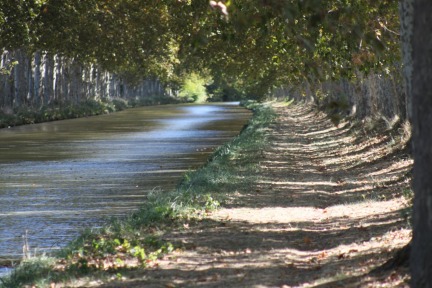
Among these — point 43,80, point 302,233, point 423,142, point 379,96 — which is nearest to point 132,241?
point 302,233

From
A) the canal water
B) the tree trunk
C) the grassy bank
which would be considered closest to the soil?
the grassy bank

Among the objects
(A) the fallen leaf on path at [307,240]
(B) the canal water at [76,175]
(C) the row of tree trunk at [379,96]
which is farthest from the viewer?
(C) the row of tree trunk at [379,96]

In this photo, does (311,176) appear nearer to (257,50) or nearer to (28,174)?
(28,174)

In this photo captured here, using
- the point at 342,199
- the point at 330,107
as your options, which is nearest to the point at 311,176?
the point at 342,199

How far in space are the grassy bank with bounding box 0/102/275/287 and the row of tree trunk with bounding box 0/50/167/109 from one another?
23009 mm

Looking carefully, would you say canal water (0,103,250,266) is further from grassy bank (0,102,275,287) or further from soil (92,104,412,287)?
soil (92,104,412,287)

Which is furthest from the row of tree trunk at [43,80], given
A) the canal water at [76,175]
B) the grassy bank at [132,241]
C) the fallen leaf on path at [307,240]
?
the fallen leaf on path at [307,240]

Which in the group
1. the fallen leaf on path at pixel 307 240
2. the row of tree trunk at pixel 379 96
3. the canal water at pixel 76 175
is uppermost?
the row of tree trunk at pixel 379 96

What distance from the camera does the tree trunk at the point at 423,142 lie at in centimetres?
695

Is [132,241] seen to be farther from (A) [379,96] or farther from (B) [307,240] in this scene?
(A) [379,96]

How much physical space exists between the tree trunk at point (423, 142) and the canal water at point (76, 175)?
7113mm

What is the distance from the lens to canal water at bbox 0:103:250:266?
52.2 ft

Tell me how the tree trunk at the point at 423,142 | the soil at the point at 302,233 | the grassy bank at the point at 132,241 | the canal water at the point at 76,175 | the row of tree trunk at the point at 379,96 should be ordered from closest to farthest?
the tree trunk at the point at 423,142 < the soil at the point at 302,233 < the grassy bank at the point at 132,241 < the canal water at the point at 76,175 < the row of tree trunk at the point at 379,96

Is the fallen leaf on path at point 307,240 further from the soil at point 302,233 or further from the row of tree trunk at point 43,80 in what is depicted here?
the row of tree trunk at point 43,80
